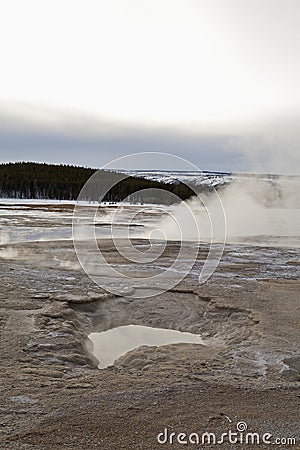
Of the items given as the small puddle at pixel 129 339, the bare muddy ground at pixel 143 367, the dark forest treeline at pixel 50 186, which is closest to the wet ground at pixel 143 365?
the bare muddy ground at pixel 143 367

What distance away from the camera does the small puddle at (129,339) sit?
8.08m

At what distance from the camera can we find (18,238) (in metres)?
23.2

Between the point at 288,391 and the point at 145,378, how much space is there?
1.98 metres

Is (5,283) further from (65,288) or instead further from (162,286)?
(162,286)

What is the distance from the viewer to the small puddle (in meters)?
8.08

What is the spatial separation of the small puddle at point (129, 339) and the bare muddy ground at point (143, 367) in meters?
0.22

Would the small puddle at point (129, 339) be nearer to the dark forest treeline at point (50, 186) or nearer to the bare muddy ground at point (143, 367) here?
the bare muddy ground at point (143, 367)

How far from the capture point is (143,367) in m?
6.91

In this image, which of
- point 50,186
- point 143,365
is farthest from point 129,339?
point 50,186

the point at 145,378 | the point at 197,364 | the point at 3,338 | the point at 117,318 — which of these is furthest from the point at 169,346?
the point at 3,338

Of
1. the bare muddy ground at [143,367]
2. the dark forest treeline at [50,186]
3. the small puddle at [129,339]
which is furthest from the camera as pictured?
the dark forest treeline at [50,186]

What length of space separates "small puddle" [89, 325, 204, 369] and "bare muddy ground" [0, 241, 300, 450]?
0.73 ft

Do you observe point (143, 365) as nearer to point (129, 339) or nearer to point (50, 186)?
point (129, 339)

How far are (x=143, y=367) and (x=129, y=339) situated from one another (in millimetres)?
1877
